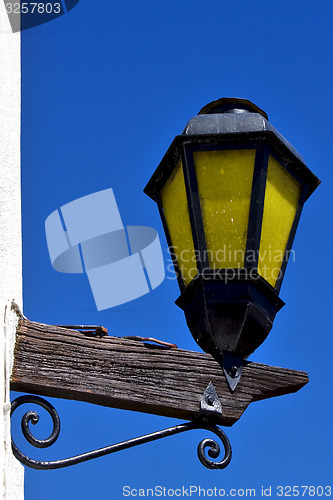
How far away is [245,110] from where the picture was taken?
2844 mm

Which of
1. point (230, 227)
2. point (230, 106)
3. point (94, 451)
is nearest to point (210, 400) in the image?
point (94, 451)

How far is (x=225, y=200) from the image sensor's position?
8.51 ft

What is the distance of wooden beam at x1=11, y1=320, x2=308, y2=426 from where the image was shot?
2.59 metres

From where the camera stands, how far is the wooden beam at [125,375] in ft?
8.49

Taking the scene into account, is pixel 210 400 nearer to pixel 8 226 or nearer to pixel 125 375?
pixel 125 375

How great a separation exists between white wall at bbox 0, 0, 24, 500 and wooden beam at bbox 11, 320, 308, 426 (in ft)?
0.18

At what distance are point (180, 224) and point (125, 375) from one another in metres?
0.46

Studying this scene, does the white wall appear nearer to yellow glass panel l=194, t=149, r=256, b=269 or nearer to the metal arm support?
the metal arm support

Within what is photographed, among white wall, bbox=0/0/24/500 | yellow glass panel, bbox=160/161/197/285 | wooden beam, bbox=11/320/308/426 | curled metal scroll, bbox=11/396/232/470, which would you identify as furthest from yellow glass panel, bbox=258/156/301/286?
white wall, bbox=0/0/24/500

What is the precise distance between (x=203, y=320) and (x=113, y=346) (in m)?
0.27

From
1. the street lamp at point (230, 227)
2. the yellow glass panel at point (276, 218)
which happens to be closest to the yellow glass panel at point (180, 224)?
the street lamp at point (230, 227)

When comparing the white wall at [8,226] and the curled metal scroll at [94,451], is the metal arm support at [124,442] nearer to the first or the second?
the curled metal scroll at [94,451]

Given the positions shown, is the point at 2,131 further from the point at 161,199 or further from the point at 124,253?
the point at 124,253

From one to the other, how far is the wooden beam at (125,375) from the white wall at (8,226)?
5 cm
